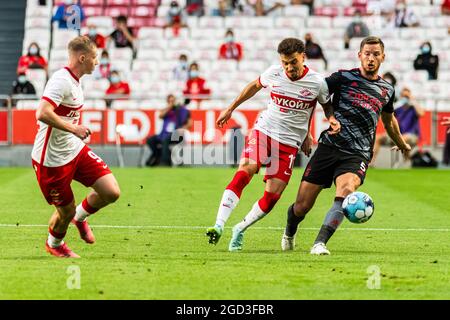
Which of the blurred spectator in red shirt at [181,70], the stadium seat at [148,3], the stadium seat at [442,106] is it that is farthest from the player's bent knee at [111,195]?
the stadium seat at [148,3]

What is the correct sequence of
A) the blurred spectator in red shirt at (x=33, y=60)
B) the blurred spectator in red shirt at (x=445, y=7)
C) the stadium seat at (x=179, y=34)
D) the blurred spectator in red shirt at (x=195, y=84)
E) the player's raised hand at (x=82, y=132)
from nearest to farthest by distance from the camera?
the player's raised hand at (x=82, y=132), the blurred spectator in red shirt at (x=195, y=84), the blurred spectator in red shirt at (x=33, y=60), the stadium seat at (x=179, y=34), the blurred spectator in red shirt at (x=445, y=7)

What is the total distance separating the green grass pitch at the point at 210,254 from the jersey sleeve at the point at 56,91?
1438 millimetres

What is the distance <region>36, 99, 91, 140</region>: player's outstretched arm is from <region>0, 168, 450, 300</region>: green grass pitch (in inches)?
45.7

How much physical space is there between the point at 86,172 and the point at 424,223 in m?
5.38

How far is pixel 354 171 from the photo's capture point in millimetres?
11695

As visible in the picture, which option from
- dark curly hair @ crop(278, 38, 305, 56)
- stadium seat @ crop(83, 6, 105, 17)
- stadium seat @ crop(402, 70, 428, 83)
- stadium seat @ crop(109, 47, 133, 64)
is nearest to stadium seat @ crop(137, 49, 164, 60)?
stadium seat @ crop(109, 47, 133, 64)

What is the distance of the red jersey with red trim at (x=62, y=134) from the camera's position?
10891mm

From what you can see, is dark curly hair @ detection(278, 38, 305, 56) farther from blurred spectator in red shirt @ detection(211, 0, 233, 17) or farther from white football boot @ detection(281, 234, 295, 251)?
blurred spectator in red shirt @ detection(211, 0, 233, 17)

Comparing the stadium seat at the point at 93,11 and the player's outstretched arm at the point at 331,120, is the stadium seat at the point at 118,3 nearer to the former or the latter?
the stadium seat at the point at 93,11

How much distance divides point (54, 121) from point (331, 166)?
291 cm

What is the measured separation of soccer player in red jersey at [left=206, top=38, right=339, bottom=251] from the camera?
38.8 ft
